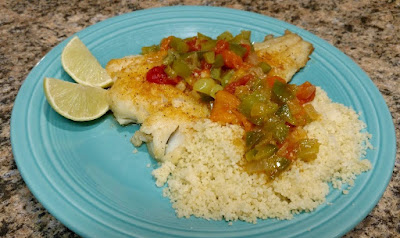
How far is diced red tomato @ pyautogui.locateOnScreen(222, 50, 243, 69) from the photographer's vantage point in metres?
2.01

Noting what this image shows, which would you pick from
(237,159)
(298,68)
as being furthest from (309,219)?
(298,68)

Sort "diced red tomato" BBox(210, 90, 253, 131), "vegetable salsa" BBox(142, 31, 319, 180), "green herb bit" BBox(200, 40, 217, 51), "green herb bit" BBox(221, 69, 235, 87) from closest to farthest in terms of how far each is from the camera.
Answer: "vegetable salsa" BBox(142, 31, 319, 180) < "diced red tomato" BBox(210, 90, 253, 131) < "green herb bit" BBox(221, 69, 235, 87) < "green herb bit" BBox(200, 40, 217, 51)

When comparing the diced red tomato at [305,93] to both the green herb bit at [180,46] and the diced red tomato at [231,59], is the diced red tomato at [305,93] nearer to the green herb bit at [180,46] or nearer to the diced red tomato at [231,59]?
the diced red tomato at [231,59]

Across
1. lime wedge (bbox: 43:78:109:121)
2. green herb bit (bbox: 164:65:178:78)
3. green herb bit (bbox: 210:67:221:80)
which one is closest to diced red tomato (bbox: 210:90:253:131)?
green herb bit (bbox: 210:67:221:80)

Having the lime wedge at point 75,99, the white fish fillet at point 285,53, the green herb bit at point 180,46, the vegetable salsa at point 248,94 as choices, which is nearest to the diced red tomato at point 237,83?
the vegetable salsa at point 248,94

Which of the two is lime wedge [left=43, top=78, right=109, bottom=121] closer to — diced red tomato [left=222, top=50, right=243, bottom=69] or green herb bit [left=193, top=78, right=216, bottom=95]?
green herb bit [left=193, top=78, right=216, bottom=95]

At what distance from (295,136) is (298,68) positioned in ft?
1.90

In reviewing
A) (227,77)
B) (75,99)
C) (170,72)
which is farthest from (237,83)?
(75,99)

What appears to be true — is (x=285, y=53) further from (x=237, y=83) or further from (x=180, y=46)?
(x=180, y=46)

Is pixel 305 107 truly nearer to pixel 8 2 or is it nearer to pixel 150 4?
pixel 150 4

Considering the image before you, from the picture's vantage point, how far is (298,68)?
2236mm

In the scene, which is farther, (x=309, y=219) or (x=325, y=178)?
(x=325, y=178)

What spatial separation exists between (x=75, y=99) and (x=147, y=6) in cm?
133

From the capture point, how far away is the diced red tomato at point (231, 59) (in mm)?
2010
